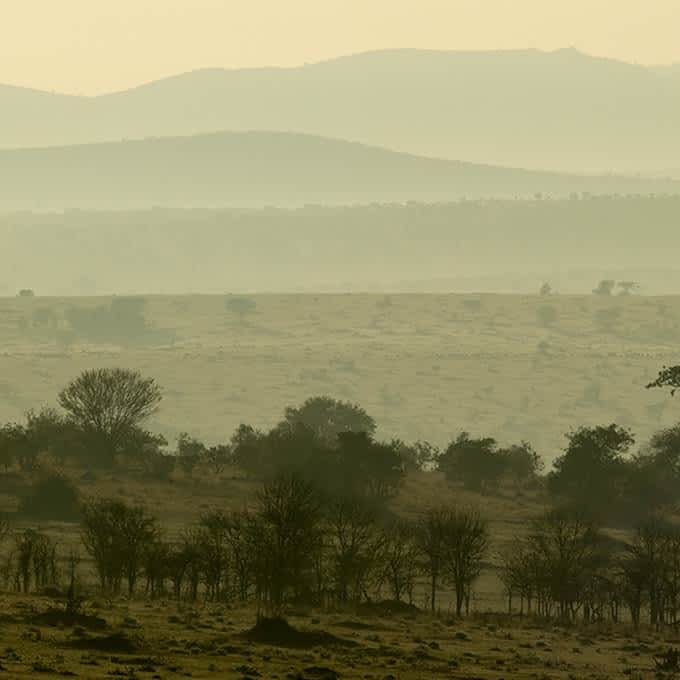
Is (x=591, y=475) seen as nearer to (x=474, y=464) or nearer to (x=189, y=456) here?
(x=474, y=464)

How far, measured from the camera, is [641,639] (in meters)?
69.6

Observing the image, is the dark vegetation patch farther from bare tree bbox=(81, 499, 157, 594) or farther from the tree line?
bare tree bbox=(81, 499, 157, 594)

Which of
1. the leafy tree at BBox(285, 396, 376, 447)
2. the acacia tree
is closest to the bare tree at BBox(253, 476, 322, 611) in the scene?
the acacia tree

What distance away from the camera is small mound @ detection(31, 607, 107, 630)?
56531 millimetres

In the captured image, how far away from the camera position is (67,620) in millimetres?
56906

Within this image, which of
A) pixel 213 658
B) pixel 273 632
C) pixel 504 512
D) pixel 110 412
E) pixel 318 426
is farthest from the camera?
pixel 318 426

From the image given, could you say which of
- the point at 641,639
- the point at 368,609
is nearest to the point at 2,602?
the point at 368,609

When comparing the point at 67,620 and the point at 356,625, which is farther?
the point at 356,625

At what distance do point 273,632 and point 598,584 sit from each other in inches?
1053

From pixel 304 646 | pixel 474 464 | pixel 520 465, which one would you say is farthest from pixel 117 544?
pixel 520 465

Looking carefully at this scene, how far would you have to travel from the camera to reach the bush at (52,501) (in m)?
93.1

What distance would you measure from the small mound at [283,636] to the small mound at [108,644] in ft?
18.4

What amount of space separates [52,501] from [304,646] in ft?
124

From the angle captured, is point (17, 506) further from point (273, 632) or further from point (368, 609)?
point (273, 632)
